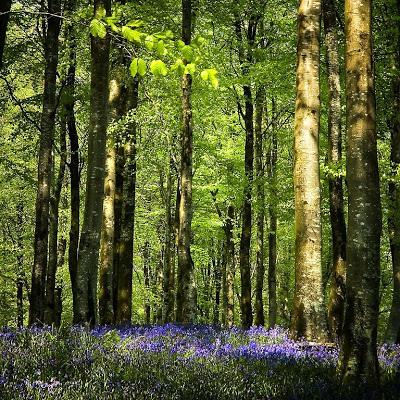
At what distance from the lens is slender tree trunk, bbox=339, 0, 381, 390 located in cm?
463

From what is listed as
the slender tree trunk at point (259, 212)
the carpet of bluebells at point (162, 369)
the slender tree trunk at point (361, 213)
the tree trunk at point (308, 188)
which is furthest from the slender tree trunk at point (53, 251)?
the slender tree trunk at point (361, 213)

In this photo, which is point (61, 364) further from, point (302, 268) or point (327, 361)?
point (302, 268)

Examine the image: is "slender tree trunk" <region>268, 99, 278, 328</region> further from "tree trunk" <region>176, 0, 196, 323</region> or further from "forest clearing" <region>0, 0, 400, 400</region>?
"tree trunk" <region>176, 0, 196, 323</region>

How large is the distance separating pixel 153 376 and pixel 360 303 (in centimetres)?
201

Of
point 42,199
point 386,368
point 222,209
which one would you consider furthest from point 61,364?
point 222,209

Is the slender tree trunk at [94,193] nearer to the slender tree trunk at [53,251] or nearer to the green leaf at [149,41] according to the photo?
the green leaf at [149,41]

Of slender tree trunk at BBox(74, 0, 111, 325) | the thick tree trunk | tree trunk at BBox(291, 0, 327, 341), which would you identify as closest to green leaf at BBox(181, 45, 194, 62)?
A: tree trunk at BBox(291, 0, 327, 341)

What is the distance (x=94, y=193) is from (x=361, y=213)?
5422mm

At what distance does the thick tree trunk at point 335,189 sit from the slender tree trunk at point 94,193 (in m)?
4.81

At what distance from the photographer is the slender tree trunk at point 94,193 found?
343 inches

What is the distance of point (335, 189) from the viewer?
11680mm

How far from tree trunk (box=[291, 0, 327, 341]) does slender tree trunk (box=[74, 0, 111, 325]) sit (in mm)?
3536

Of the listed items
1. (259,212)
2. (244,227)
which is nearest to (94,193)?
(244,227)

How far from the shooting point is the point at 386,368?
557 cm
